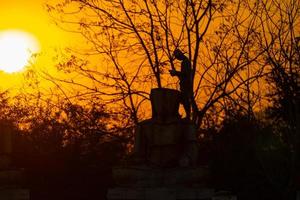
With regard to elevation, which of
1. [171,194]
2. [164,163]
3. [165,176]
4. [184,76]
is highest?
[184,76]

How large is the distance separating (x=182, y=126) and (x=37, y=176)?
15.4 meters

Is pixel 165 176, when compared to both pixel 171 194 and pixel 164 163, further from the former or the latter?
pixel 164 163

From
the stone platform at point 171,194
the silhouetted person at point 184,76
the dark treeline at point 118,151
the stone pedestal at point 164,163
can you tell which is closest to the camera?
the stone platform at point 171,194

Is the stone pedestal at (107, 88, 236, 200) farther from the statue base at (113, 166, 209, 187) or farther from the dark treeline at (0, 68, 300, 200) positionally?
the dark treeline at (0, 68, 300, 200)

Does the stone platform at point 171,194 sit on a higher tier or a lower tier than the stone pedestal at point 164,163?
lower

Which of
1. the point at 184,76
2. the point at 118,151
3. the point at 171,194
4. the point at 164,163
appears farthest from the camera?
the point at 118,151

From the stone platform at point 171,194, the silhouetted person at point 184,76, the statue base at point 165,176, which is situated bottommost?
the stone platform at point 171,194

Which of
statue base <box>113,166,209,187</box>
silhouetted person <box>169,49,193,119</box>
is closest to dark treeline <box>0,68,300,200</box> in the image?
silhouetted person <box>169,49,193,119</box>

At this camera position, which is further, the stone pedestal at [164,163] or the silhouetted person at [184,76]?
the silhouetted person at [184,76]

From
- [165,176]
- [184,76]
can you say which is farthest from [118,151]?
[165,176]

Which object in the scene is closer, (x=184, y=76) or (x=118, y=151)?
(x=184, y=76)

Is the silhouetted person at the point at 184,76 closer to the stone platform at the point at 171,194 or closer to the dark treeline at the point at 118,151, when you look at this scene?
the stone platform at the point at 171,194

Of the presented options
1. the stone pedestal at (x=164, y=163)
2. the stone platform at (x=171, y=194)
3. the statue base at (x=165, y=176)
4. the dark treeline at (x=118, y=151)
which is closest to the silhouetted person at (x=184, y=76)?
the stone pedestal at (x=164, y=163)

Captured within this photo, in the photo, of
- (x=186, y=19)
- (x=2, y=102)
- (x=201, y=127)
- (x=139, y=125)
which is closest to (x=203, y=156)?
(x=201, y=127)
